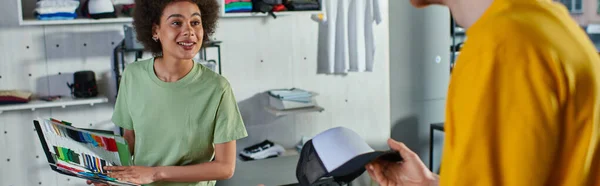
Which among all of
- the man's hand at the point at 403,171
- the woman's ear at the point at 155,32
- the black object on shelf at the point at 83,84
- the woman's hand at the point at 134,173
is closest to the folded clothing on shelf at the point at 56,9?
the black object on shelf at the point at 83,84

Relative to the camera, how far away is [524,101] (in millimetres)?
778

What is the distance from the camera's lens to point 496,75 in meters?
0.79

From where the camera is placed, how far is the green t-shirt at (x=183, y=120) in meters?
1.91

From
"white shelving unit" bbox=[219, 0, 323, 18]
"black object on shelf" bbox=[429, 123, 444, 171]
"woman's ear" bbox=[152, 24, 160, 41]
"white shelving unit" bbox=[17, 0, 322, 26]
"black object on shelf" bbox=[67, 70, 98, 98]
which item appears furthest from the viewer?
"black object on shelf" bbox=[429, 123, 444, 171]

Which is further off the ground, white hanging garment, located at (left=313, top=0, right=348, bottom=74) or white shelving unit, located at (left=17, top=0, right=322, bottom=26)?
white shelving unit, located at (left=17, top=0, right=322, bottom=26)

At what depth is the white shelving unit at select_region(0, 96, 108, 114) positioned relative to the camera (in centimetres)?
369

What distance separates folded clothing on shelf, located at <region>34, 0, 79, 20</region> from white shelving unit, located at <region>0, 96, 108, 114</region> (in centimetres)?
50

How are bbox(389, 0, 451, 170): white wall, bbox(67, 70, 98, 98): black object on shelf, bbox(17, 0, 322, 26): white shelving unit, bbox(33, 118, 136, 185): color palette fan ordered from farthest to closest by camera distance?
bbox(389, 0, 451, 170): white wall → bbox(67, 70, 98, 98): black object on shelf → bbox(17, 0, 322, 26): white shelving unit → bbox(33, 118, 136, 185): color palette fan

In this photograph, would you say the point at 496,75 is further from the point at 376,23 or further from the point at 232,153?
the point at 376,23

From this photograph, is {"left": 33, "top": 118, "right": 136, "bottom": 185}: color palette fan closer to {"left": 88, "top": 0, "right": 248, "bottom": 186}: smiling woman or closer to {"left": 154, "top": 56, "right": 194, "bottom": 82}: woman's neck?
{"left": 88, "top": 0, "right": 248, "bottom": 186}: smiling woman

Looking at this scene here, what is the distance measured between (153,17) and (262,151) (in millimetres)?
2367

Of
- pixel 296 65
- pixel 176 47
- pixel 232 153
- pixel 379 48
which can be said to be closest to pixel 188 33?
pixel 176 47

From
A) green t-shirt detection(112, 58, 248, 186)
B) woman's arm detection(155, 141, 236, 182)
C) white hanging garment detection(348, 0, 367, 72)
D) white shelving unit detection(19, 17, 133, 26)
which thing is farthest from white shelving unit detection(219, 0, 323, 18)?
woman's arm detection(155, 141, 236, 182)

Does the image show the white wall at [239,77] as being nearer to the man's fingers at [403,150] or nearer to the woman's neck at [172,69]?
the woman's neck at [172,69]
